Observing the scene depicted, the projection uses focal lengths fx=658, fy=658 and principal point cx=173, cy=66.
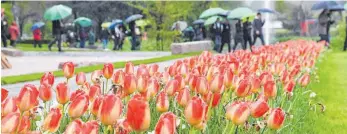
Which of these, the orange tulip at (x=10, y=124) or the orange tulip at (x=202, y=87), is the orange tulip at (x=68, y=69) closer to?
the orange tulip at (x=202, y=87)

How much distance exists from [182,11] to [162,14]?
1.46 metres

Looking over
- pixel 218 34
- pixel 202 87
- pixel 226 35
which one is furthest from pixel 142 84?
pixel 218 34

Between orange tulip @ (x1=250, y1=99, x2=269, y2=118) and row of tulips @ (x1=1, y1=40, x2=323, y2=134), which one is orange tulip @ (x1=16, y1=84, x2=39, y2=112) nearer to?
row of tulips @ (x1=1, y1=40, x2=323, y2=134)

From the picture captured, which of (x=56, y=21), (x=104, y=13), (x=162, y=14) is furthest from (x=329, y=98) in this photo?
(x=104, y=13)

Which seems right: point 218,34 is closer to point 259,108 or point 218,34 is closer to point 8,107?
point 259,108

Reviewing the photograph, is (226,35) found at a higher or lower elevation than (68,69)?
lower

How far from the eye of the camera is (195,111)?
2207mm

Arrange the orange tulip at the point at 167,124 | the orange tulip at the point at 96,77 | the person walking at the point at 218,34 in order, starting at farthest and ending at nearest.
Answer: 1. the person walking at the point at 218,34
2. the orange tulip at the point at 96,77
3. the orange tulip at the point at 167,124

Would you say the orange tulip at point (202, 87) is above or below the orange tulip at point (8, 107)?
below

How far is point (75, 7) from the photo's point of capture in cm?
4844

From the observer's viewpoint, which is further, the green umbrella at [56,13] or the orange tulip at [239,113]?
the green umbrella at [56,13]

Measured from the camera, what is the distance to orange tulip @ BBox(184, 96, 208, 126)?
2193mm

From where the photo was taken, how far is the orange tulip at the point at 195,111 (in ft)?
7.20

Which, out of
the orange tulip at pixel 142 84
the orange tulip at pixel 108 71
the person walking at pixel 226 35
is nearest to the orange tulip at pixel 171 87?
the orange tulip at pixel 142 84
